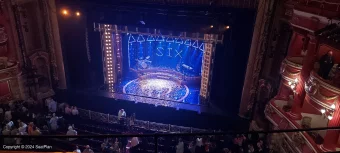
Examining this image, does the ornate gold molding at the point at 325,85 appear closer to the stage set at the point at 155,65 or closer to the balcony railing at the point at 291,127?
the balcony railing at the point at 291,127

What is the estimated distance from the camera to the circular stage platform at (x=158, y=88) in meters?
17.3

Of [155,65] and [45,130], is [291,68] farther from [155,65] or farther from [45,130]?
[45,130]

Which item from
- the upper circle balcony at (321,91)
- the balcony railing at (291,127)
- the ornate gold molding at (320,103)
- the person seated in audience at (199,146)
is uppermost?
the upper circle balcony at (321,91)

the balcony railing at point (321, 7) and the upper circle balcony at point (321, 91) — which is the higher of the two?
the balcony railing at point (321, 7)

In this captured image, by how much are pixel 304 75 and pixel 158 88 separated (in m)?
9.85

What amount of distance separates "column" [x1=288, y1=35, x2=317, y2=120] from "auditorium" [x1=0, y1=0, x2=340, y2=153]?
0.04m

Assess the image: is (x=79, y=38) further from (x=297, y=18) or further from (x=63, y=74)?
(x=297, y=18)

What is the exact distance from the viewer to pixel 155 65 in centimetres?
2000

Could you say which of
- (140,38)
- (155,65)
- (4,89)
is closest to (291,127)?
(155,65)

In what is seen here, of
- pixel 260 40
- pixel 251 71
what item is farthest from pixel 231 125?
pixel 260 40

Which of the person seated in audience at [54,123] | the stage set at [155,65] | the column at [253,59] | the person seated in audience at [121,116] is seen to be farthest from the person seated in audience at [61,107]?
the column at [253,59]

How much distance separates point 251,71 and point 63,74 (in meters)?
11.4

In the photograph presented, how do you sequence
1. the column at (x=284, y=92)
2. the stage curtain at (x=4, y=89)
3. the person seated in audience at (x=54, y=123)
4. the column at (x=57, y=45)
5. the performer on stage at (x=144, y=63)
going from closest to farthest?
the column at (x=284, y=92) → the person seated in audience at (x=54, y=123) → the stage curtain at (x=4, y=89) → the column at (x=57, y=45) → the performer on stage at (x=144, y=63)

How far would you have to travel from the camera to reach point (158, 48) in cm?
1952
